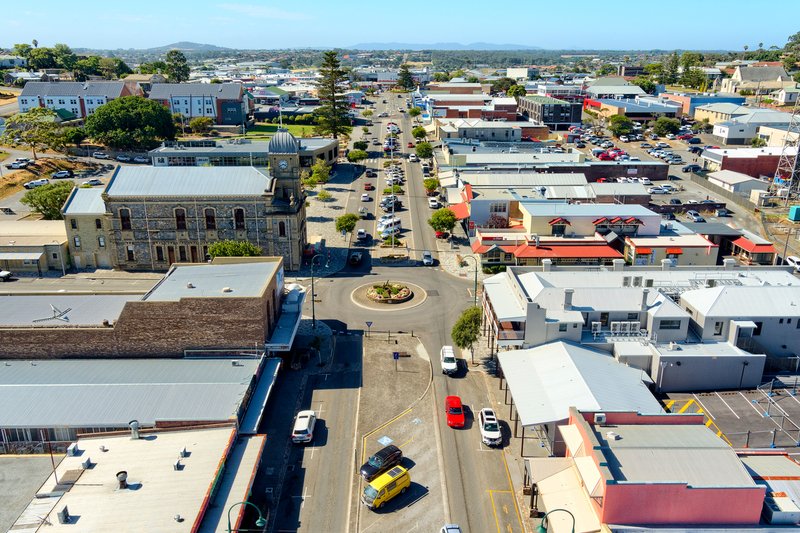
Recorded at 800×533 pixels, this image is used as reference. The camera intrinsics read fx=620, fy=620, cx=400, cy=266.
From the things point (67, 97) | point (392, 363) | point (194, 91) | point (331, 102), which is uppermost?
point (331, 102)

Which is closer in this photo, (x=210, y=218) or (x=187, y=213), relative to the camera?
(x=187, y=213)

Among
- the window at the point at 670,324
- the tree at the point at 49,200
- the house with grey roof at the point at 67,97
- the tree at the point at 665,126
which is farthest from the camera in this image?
the tree at the point at 665,126

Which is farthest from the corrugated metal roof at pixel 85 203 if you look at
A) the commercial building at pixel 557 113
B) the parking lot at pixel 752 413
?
the commercial building at pixel 557 113

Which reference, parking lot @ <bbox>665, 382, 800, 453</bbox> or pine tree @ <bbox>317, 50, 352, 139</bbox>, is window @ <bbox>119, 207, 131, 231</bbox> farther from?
pine tree @ <bbox>317, 50, 352, 139</bbox>

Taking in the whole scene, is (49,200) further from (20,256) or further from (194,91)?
(194,91)

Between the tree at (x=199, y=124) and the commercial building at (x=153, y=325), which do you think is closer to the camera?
the commercial building at (x=153, y=325)

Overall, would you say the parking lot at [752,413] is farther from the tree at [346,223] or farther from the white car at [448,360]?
the tree at [346,223]

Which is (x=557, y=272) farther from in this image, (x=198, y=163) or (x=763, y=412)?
(x=198, y=163)

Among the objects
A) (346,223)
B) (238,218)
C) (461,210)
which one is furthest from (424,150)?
(238,218)
